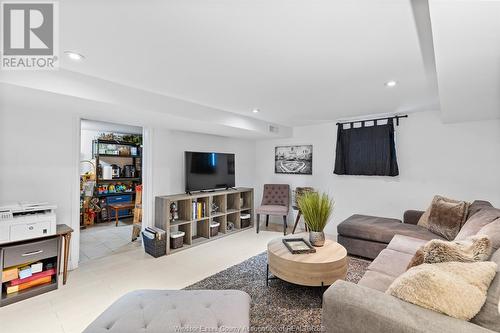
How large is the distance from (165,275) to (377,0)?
10.6ft

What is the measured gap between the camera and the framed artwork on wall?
16.2 feet

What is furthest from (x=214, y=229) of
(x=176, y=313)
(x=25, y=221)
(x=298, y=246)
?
(x=176, y=313)

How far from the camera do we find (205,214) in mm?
4164

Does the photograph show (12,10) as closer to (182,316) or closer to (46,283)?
(182,316)

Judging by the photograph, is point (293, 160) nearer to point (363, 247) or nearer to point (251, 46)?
point (363, 247)

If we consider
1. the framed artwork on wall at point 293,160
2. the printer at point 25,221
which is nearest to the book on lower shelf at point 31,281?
the printer at point 25,221

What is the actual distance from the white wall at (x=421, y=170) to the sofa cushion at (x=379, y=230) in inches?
27.0

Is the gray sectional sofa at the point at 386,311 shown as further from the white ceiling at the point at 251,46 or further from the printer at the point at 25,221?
the printer at the point at 25,221

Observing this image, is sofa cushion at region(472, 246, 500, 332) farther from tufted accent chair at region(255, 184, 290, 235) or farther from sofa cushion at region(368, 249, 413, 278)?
tufted accent chair at region(255, 184, 290, 235)

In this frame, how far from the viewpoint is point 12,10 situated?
1.35m

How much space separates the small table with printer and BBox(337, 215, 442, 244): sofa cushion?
3.60 metres

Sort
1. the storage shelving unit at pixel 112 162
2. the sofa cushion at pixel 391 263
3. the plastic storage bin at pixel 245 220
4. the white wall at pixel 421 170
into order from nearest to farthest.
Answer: the sofa cushion at pixel 391 263 < the white wall at pixel 421 170 < the plastic storage bin at pixel 245 220 < the storage shelving unit at pixel 112 162

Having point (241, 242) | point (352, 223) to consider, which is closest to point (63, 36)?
point (241, 242)

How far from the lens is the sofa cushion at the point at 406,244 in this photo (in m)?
2.42
